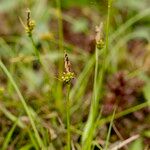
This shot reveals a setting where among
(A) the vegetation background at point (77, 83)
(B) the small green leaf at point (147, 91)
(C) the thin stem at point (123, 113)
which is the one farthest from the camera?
(B) the small green leaf at point (147, 91)

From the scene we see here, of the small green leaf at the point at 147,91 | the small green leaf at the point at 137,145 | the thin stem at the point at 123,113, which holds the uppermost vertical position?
the small green leaf at the point at 147,91

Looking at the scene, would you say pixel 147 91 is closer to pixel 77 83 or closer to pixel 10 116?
pixel 77 83

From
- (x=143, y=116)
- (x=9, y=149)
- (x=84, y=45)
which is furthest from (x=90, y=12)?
(x=9, y=149)

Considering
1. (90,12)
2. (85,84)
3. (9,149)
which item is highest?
(90,12)

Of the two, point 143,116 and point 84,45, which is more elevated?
point 84,45

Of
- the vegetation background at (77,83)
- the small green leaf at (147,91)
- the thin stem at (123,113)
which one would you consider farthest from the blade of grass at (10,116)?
the small green leaf at (147,91)

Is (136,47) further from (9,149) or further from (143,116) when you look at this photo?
(9,149)

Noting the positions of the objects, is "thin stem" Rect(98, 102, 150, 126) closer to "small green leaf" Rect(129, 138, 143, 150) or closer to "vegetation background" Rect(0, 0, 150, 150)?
"vegetation background" Rect(0, 0, 150, 150)

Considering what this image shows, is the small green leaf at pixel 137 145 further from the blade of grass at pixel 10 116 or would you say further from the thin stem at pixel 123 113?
the blade of grass at pixel 10 116

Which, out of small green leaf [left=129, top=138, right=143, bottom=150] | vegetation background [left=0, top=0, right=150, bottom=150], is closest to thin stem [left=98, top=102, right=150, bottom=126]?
vegetation background [left=0, top=0, right=150, bottom=150]
